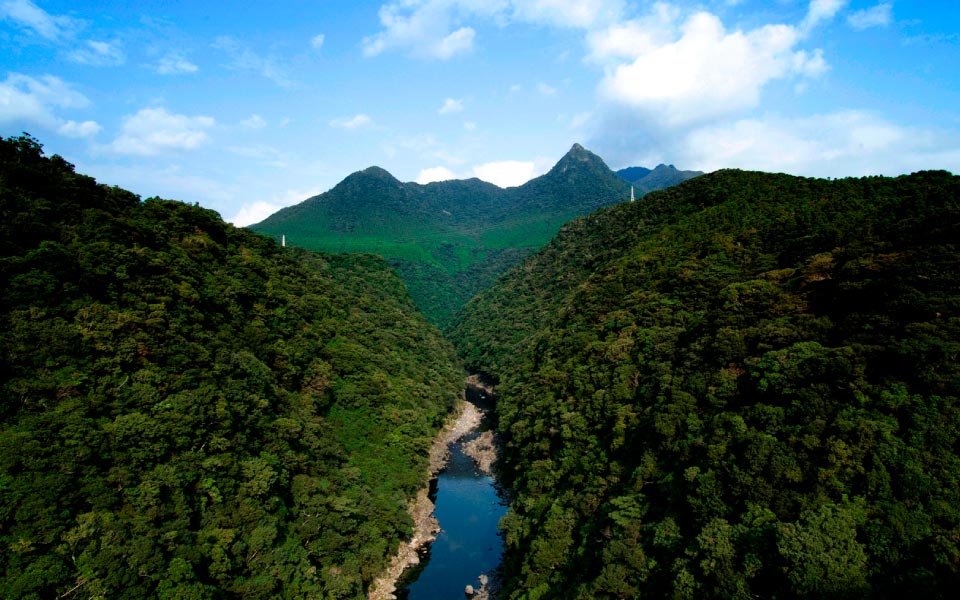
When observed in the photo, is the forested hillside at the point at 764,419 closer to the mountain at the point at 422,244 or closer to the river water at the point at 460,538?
the river water at the point at 460,538

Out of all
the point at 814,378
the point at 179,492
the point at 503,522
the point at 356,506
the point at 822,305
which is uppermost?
the point at 822,305

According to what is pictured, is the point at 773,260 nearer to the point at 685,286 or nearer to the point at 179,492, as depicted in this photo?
the point at 685,286

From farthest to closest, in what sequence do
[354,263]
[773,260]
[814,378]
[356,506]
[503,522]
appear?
[354,263], [773,260], [503,522], [356,506], [814,378]

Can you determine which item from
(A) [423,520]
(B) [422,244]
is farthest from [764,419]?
(B) [422,244]

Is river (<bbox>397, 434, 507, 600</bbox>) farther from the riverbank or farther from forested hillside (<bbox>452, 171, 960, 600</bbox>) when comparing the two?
forested hillside (<bbox>452, 171, 960, 600</bbox>)

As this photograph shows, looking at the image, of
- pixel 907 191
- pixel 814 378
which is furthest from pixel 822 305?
pixel 907 191

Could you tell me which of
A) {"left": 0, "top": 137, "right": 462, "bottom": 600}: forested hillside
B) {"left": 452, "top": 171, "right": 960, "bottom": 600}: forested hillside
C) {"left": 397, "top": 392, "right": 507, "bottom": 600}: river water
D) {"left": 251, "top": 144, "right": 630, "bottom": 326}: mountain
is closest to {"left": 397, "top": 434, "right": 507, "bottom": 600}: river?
{"left": 397, "top": 392, "right": 507, "bottom": 600}: river water

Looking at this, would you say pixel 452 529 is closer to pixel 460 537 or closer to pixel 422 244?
pixel 460 537
